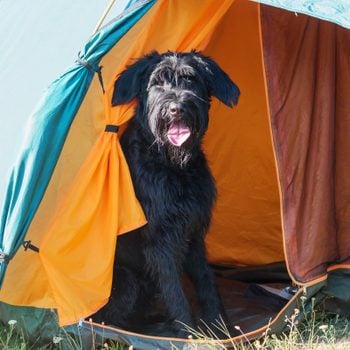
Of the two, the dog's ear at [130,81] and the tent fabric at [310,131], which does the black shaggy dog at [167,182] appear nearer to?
the dog's ear at [130,81]

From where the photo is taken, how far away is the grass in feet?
12.0

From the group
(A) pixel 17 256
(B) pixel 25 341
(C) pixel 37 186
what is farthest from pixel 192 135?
(B) pixel 25 341

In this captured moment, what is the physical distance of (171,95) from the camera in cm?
390

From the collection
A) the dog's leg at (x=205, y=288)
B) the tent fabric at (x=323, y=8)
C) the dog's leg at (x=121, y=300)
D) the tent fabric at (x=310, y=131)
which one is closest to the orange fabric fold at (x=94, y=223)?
the dog's leg at (x=121, y=300)

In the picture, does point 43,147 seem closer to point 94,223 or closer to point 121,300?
point 94,223

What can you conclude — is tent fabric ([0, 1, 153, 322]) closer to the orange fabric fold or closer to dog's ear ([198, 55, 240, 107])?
the orange fabric fold

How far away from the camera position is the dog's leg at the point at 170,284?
13.2 ft

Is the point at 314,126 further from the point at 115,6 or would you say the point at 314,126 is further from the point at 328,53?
the point at 115,6

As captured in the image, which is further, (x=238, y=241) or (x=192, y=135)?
(x=238, y=241)

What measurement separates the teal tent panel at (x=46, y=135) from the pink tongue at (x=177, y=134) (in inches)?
19.1

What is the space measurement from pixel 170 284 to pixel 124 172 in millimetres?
639

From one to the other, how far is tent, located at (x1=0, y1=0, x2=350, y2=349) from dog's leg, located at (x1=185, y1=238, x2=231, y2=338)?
200 mm

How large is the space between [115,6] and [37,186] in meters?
1.12

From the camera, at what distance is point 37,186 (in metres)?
3.82
